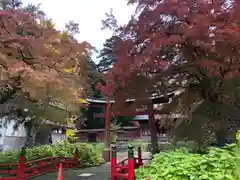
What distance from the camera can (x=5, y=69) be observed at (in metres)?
7.52

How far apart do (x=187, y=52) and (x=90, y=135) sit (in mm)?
28526

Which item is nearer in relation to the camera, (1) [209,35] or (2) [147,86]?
(1) [209,35]

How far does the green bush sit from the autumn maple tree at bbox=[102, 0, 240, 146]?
7.53 ft

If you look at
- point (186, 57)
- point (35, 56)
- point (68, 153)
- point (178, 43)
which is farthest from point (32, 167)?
point (178, 43)

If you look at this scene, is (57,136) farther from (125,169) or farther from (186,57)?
(186,57)

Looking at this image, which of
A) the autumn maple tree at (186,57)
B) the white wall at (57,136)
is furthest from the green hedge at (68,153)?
the white wall at (57,136)

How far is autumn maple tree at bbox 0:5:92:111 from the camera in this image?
7.38 metres

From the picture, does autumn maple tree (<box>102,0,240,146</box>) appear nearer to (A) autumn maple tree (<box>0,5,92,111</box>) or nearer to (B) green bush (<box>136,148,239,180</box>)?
(A) autumn maple tree (<box>0,5,92,111</box>)

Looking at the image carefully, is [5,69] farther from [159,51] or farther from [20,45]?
[159,51]

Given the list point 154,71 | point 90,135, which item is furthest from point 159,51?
point 90,135

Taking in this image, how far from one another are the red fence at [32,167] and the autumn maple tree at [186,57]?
3.90 meters

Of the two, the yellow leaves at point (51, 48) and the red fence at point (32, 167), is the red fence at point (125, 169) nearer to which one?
the yellow leaves at point (51, 48)

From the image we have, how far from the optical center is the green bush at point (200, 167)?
211 inches

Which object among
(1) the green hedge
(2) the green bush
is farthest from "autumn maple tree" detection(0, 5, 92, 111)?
(1) the green hedge
